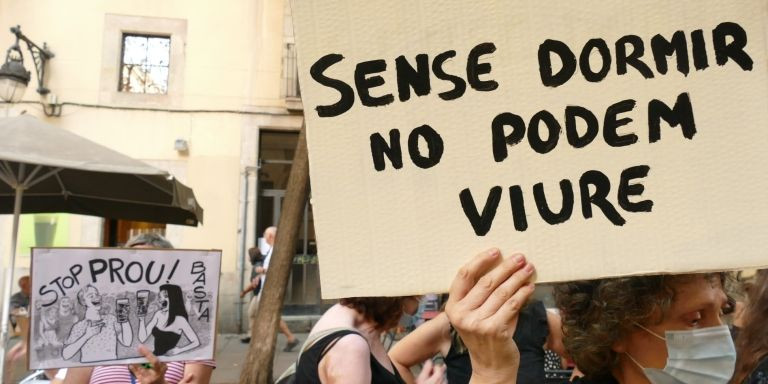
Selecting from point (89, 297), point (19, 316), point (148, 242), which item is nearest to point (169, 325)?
point (89, 297)

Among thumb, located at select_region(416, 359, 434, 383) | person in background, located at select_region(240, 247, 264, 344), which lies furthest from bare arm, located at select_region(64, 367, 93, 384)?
person in background, located at select_region(240, 247, 264, 344)

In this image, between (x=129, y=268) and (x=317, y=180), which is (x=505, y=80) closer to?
(x=317, y=180)

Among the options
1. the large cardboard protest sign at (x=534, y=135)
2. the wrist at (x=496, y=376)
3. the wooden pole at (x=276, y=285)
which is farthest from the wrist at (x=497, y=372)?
the wooden pole at (x=276, y=285)

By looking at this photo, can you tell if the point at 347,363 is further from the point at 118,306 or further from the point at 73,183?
the point at 73,183

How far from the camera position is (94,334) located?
2.35 m

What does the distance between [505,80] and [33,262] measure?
2.05m

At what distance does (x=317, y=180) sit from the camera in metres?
1.09

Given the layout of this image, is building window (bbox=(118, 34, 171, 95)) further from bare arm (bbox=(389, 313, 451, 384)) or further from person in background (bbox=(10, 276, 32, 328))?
bare arm (bbox=(389, 313, 451, 384))

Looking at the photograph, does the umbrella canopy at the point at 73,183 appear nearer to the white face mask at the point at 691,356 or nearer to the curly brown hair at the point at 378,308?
the curly brown hair at the point at 378,308

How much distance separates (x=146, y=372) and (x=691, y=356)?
A: 198cm

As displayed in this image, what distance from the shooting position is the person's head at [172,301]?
8.04ft

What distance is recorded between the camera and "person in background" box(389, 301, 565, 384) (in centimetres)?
235

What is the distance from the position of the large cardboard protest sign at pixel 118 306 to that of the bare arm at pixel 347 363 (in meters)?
0.75

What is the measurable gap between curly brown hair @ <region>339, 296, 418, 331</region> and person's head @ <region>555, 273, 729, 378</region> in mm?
825
